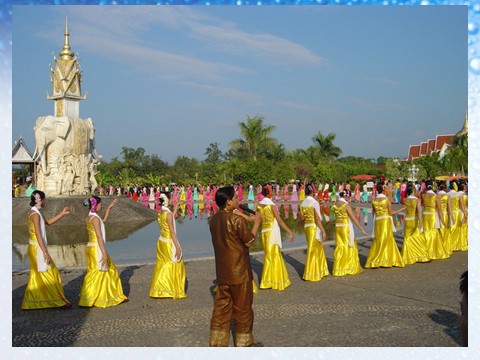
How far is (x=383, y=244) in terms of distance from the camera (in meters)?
10.2

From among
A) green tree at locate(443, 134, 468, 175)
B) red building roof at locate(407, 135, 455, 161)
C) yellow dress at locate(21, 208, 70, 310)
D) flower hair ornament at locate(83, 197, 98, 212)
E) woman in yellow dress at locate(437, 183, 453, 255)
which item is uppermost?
red building roof at locate(407, 135, 455, 161)

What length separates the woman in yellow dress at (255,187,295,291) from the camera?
337 inches

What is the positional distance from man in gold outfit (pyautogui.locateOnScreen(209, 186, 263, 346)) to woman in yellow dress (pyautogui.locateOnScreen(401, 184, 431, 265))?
5.60m

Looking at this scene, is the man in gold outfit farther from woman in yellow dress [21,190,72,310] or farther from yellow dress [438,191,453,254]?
yellow dress [438,191,453,254]

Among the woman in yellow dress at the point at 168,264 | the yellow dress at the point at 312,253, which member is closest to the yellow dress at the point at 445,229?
the yellow dress at the point at 312,253

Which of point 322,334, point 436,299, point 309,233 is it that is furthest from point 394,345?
point 309,233

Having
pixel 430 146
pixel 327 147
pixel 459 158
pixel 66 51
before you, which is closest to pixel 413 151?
pixel 430 146

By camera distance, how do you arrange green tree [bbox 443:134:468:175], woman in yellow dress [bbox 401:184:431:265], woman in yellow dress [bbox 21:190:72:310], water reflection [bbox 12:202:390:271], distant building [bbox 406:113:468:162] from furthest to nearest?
distant building [bbox 406:113:468:162]
green tree [bbox 443:134:468:175]
water reflection [bbox 12:202:390:271]
woman in yellow dress [bbox 401:184:431:265]
woman in yellow dress [bbox 21:190:72:310]

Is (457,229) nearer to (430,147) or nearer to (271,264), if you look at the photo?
(271,264)

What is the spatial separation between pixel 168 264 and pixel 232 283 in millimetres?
2576

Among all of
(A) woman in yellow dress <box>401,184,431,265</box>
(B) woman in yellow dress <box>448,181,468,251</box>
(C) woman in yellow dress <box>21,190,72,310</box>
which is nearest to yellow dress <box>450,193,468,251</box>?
(B) woman in yellow dress <box>448,181,468,251</box>

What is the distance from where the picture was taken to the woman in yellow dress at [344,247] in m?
9.53

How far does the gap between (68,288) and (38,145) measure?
1551 centimetres

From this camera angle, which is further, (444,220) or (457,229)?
(457,229)
